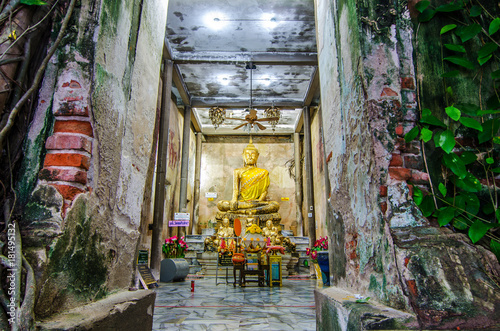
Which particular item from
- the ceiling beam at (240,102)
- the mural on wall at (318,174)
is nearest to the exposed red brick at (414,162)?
the mural on wall at (318,174)

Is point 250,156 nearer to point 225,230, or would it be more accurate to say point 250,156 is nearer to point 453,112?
point 225,230

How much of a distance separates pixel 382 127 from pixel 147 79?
4.78 feet

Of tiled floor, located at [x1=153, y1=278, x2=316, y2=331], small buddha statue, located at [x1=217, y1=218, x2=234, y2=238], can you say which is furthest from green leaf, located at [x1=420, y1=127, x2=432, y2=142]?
small buddha statue, located at [x1=217, y1=218, x2=234, y2=238]

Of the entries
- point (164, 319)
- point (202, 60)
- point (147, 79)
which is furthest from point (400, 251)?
point (202, 60)

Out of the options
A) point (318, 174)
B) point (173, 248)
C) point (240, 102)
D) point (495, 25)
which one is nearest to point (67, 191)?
point (495, 25)

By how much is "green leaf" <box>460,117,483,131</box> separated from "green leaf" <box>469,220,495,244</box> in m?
0.46

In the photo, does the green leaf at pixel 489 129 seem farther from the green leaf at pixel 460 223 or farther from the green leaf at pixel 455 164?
the green leaf at pixel 460 223

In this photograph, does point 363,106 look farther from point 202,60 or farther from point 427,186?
point 202,60

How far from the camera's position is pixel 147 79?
2.13m

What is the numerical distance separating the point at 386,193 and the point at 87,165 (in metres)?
1.40

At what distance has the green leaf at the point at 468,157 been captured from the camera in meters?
1.64

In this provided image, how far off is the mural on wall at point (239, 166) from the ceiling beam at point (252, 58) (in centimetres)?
568

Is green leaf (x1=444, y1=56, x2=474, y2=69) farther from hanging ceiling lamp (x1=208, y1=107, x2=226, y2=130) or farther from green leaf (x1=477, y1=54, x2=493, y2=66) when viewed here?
hanging ceiling lamp (x1=208, y1=107, x2=226, y2=130)

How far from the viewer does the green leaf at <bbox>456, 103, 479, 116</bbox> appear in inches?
65.3
